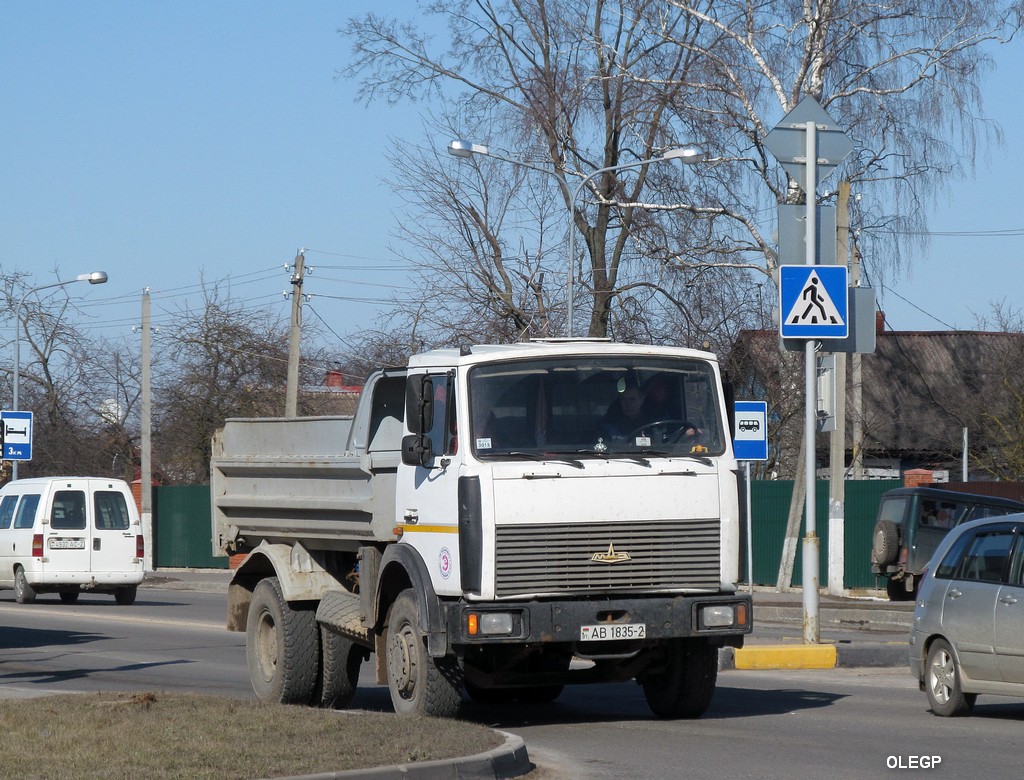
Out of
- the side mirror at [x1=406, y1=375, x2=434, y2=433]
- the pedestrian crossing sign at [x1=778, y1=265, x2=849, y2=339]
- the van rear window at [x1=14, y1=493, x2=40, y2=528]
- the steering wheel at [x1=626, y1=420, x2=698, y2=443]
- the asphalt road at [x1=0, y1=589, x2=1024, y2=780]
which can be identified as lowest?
the asphalt road at [x1=0, y1=589, x2=1024, y2=780]

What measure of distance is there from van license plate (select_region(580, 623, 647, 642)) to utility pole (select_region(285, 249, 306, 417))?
2447 centimetres

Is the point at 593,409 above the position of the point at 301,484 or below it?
above

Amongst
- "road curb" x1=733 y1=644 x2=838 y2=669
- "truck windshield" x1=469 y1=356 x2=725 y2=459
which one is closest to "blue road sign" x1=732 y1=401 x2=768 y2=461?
"road curb" x1=733 y1=644 x2=838 y2=669

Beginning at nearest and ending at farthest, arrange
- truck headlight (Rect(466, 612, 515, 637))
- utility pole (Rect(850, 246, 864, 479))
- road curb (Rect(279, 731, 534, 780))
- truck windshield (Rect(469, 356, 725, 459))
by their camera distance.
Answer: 1. road curb (Rect(279, 731, 534, 780))
2. truck headlight (Rect(466, 612, 515, 637))
3. truck windshield (Rect(469, 356, 725, 459))
4. utility pole (Rect(850, 246, 864, 479))

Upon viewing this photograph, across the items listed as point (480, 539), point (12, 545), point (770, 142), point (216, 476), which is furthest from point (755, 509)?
point (480, 539)

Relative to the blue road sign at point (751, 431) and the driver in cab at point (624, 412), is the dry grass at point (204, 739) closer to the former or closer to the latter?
the driver in cab at point (624, 412)

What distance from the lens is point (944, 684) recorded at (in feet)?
37.1

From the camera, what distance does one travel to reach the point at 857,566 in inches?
Result: 1125

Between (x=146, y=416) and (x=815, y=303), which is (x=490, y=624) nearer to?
(x=815, y=303)

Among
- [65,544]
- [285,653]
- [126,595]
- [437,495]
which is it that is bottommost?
[126,595]

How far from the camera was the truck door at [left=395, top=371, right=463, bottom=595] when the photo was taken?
33.0ft

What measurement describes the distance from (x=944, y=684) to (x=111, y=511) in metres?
18.8

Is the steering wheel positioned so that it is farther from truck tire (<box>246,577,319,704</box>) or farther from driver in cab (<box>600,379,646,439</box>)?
truck tire (<box>246,577,319,704</box>)

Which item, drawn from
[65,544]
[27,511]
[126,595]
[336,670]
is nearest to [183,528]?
[126,595]
